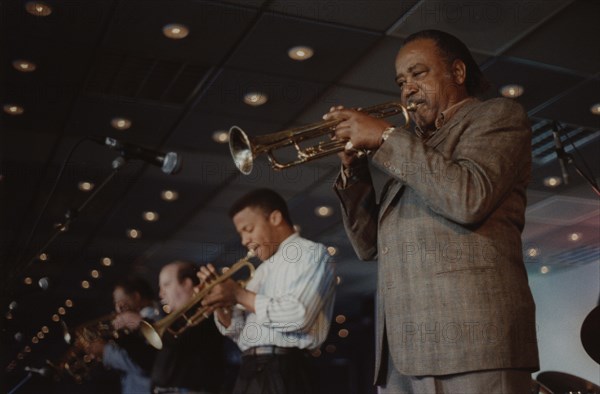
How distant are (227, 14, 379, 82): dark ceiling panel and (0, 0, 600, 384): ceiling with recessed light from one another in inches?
0.5

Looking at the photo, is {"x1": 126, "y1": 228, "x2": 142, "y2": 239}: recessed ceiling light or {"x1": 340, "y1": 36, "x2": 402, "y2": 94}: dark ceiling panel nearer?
{"x1": 340, "y1": 36, "x2": 402, "y2": 94}: dark ceiling panel

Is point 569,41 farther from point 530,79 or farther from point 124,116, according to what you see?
point 124,116

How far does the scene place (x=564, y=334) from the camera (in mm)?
10961

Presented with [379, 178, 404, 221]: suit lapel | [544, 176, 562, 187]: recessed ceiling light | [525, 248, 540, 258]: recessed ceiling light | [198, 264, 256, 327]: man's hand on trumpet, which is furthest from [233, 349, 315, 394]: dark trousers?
[525, 248, 540, 258]: recessed ceiling light

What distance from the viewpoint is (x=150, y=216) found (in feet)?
28.7

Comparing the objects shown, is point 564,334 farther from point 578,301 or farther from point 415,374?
point 415,374

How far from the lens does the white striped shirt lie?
3.02 metres

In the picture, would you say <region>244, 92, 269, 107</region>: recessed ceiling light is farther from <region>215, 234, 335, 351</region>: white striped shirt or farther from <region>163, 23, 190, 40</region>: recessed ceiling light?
<region>215, 234, 335, 351</region>: white striped shirt

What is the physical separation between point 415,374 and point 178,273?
8.90ft

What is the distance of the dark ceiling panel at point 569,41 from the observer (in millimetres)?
4827

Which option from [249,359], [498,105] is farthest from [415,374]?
[249,359]

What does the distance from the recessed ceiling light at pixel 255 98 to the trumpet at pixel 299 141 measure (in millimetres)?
3247

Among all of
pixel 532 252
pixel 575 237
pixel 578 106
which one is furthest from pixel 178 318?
pixel 532 252

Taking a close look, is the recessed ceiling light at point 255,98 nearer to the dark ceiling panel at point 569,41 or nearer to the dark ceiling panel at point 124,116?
the dark ceiling panel at point 124,116
